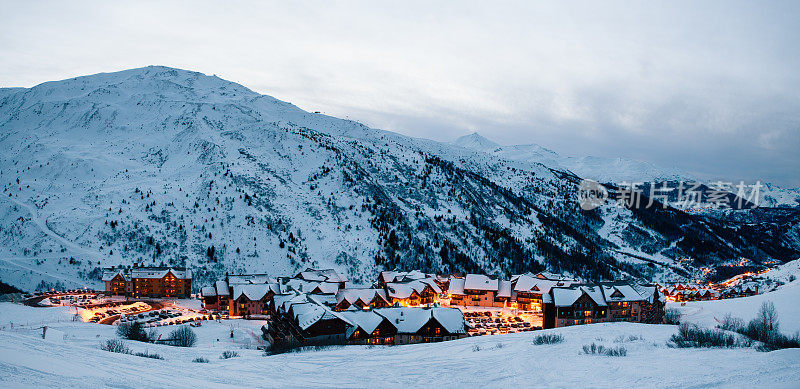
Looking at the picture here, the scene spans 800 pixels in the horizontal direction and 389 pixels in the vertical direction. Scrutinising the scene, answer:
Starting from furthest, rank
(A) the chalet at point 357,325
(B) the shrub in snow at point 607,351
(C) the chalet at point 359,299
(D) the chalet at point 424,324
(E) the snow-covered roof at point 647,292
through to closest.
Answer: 1. (E) the snow-covered roof at point 647,292
2. (C) the chalet at point 359,299
3. (D) the chalet at point 424,324
4. (A) the chalet at point 357,325
5. (B) the shrub in snow at point 607,351

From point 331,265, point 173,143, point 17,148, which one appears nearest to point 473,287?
point 331,265

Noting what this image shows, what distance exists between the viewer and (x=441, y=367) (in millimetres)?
22844

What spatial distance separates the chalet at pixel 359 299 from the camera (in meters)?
66.2

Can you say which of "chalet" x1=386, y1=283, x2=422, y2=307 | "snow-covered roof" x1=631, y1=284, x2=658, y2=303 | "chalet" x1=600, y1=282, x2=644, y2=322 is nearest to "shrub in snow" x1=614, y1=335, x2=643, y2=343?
"chalet" x1=600, y1=282, x2=644, y2=322

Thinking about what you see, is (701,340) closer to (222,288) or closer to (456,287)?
(456,287)

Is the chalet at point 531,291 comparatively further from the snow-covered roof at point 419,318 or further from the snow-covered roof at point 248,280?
the snow-covered roof at point 248,280

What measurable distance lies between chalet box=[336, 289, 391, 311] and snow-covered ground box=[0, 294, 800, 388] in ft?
118

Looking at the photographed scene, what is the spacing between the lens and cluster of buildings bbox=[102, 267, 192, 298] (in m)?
83.8

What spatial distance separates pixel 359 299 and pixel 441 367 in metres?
45.5

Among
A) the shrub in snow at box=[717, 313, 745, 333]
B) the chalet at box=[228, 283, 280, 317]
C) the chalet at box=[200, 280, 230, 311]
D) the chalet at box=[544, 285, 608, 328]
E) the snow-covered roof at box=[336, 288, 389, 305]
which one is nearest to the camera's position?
the shrub in snow at box=[717, 313, 745, 333]

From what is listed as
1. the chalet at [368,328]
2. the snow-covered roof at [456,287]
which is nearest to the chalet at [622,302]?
the snow-covered roof at [456,287]

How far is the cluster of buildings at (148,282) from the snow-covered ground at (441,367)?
61026 mm

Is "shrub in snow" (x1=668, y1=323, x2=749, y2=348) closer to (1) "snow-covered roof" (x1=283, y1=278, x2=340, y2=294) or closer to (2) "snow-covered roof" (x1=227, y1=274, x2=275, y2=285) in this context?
(1) "snow-covered roof" (x1=283, y1=278, x2=340, y2=294)

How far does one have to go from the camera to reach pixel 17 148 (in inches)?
6442
